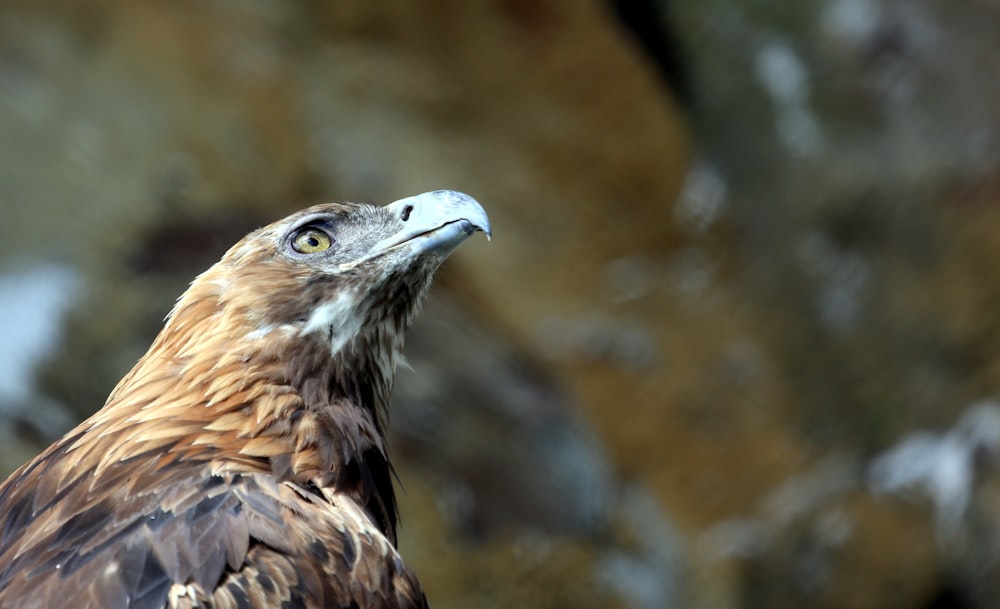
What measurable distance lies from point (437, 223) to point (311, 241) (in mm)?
348

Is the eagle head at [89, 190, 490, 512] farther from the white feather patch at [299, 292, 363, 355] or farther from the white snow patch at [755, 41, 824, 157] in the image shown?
the white snow patch at [755, 41, 824, 157]

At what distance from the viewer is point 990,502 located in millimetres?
5828

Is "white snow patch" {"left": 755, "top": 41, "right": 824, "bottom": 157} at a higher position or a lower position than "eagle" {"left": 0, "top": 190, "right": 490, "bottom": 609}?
higher

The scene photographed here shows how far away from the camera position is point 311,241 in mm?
2725

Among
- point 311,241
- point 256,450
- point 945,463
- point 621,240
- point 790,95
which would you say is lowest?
point 256,450

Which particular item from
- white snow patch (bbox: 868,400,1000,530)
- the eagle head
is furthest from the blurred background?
the eagle head

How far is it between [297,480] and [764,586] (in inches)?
161

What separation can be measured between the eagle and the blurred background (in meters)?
2.75

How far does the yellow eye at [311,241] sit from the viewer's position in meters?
2.71

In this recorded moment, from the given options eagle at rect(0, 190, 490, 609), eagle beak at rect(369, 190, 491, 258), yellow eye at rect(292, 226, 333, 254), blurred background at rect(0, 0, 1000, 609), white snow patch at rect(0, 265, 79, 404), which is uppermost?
blurred background at rect(0, 0, 1000, 609)

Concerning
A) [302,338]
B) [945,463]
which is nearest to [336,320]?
[302,338]

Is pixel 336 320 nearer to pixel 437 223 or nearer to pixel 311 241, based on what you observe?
pixel 311 241

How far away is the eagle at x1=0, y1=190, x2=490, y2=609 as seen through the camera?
206 cm

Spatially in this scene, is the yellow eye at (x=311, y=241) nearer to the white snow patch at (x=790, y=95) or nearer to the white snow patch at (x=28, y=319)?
the white snow patch at (x=28, y=319)
